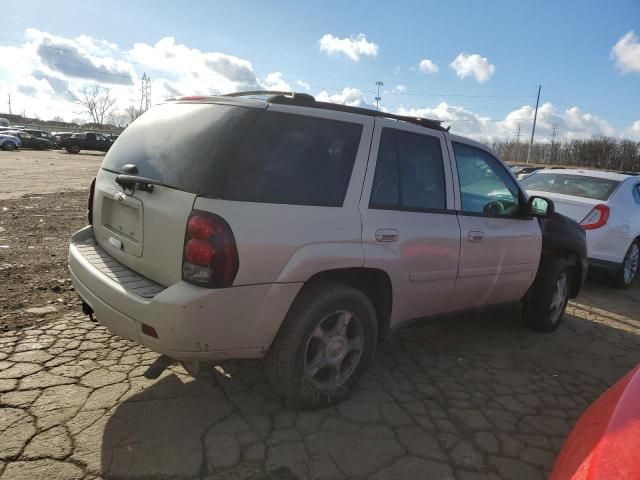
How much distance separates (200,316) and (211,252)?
0.32m

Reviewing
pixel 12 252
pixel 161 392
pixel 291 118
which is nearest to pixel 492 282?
pixel 291 118

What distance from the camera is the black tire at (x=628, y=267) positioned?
6.82 m

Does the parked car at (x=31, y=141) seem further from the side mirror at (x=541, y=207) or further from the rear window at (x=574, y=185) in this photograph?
the side mirror at (x=541, y=207)

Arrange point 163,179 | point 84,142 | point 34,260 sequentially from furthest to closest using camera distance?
point 84,142
point 34,260
point 163,179

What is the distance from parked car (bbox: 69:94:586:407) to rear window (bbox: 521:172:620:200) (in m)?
3.92

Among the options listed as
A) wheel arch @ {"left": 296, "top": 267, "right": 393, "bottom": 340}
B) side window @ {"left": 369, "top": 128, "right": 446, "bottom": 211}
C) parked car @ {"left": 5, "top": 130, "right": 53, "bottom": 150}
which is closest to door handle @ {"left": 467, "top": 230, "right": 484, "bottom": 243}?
side window @ {"left": 369, "top": 128, "right": 446, "bottom": 211}

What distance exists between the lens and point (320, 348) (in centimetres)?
296

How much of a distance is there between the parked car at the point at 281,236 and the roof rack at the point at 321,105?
0.04 ft

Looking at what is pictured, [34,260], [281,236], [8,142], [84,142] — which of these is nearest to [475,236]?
[281,236]

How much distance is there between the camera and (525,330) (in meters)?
4.93

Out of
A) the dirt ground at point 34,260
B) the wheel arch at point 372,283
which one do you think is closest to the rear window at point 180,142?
the wheel arch at point 372,283

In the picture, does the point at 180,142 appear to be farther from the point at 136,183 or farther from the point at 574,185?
the point at 574,185

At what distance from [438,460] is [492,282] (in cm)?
178

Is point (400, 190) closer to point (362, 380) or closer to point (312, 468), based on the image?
point (362, 380)
